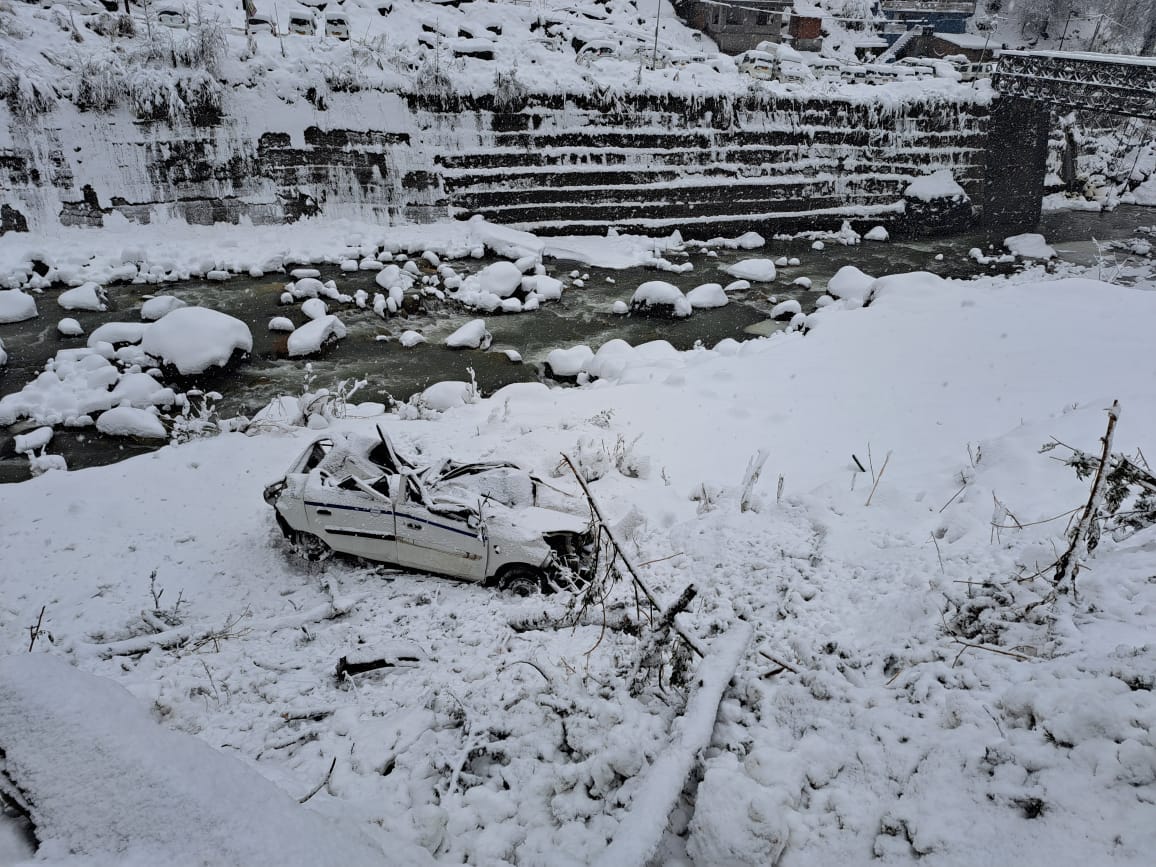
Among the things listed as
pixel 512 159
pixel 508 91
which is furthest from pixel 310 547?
pixel 508 91

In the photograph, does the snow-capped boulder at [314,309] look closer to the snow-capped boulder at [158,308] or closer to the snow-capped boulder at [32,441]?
the snow-capped boulder at [158,308]

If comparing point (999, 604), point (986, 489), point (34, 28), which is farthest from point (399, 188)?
point (999, 604)

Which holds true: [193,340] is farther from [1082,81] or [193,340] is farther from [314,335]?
[1082,81]

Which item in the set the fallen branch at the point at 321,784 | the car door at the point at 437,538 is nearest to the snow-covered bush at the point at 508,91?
the car door at the point at 437,538

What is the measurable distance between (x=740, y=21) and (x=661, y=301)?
28.0 metres

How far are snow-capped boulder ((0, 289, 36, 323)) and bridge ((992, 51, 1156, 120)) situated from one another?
96.6 feet

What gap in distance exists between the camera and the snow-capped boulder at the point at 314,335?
518 inches

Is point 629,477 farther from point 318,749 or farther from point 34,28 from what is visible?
point 34,28

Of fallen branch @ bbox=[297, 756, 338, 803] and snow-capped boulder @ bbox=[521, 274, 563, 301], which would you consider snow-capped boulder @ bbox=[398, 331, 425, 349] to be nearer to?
snow-capped boulder @ bbox=[521, 274, 563, 301]

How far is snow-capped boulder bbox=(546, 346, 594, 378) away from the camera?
12906 mm

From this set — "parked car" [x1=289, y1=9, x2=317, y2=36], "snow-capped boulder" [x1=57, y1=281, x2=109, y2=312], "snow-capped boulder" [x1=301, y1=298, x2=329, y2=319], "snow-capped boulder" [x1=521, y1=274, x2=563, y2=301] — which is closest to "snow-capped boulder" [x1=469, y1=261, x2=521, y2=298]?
"snow-capped boulder" [x1=521, y1=274, x2=563, y2=301]

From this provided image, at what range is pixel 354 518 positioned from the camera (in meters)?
6.41

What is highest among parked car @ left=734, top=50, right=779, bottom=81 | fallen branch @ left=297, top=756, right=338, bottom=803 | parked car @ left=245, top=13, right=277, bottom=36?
parked car @ left=245, top=13, right=277, bottom=36

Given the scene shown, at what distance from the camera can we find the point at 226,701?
430 centimetres
